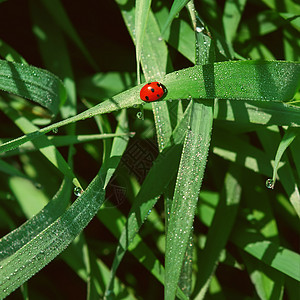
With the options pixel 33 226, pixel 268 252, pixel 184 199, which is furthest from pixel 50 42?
pixel 268 252

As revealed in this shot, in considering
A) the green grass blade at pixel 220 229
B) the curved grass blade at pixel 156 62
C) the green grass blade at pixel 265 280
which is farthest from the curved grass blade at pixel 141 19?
the green grass blade at pixel 265 280

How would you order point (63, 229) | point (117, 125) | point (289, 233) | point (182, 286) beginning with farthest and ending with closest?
point (289, 233) → point (117, 125) → point (182, 286) → point (63, 229)

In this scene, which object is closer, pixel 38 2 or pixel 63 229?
pixel 63 229

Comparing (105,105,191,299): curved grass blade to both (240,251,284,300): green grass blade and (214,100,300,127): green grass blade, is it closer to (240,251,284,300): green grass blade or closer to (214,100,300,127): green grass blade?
(214,100,300,127): green grass blade

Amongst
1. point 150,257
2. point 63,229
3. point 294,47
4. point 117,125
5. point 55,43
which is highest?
point 294,47

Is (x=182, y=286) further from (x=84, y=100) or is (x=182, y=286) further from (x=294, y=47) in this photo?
(x=294, y=47)

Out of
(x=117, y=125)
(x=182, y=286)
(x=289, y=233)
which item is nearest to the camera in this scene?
(x=182, y=286)

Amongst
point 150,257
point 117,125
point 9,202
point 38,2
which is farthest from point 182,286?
point 38,2

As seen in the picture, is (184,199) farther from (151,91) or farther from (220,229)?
(220,229)
